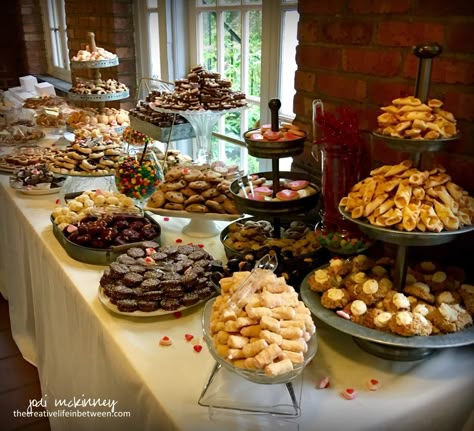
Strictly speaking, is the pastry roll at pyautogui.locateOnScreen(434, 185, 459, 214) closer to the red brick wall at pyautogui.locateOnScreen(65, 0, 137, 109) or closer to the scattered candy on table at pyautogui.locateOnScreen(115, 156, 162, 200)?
the scattered candy on table at pyautogui.locateOnScreen(115, 156, 162, 200)

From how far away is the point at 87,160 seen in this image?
1.95 meters

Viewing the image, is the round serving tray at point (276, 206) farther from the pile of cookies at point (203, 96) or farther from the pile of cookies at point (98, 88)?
the pile of cookies at point (98, 88)

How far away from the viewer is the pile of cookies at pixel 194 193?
1.52 meters

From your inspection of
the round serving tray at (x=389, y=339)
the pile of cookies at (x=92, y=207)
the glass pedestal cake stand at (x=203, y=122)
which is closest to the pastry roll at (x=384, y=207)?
the round serving tray at (x=389, y=339)

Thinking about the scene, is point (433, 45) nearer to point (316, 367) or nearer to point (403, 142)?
point (403, 142)

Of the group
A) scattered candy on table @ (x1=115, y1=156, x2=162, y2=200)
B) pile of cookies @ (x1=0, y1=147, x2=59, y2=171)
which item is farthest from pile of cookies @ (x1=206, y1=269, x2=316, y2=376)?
pile of cookies @ (x1=0, y1=147, x2=59, y2=171)

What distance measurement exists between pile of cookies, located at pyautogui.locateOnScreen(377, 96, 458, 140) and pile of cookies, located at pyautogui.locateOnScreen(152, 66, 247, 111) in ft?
3.24

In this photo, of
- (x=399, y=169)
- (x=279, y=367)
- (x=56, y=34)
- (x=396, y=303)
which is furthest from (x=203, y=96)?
(x=56, y=34)

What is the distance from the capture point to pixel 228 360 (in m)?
0.82

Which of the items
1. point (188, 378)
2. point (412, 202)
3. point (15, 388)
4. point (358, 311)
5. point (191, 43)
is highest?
point (191, 43)

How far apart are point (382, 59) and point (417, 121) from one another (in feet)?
1.50

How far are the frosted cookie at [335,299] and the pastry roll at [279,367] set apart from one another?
23 centimetres

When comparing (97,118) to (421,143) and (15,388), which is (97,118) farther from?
(421,143)

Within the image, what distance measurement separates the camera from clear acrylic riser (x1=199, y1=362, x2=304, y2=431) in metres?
0.84
